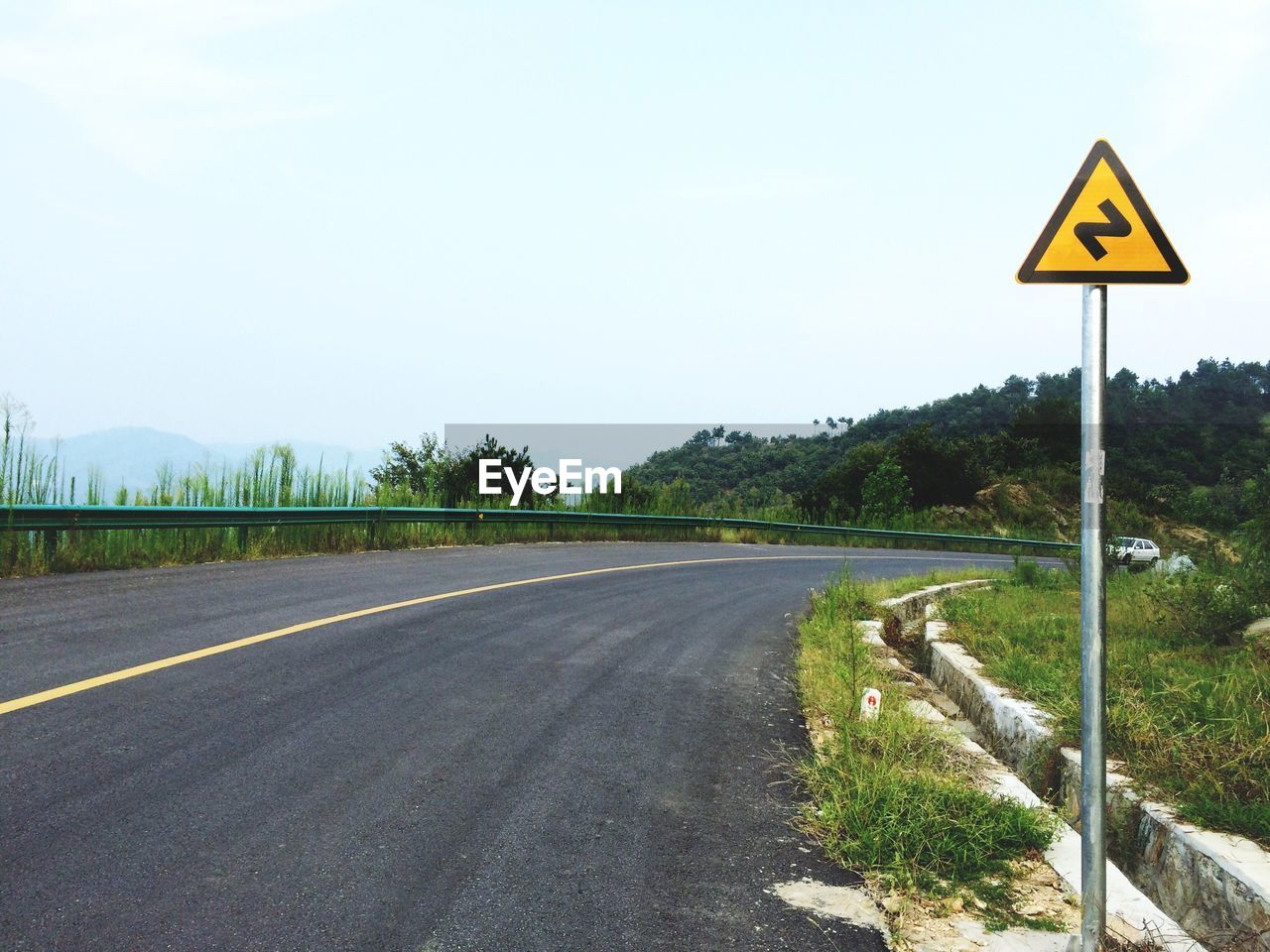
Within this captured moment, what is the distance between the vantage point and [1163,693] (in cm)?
624

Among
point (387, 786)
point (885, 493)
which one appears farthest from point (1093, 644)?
point (885, 493)

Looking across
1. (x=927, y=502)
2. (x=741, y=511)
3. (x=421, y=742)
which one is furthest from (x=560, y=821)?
(x=927, y=502)

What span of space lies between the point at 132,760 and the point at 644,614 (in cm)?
683

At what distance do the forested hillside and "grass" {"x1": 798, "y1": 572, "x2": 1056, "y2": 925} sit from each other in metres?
33.0

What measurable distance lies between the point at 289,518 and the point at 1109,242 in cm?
1356

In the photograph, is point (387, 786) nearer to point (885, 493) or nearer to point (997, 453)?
point (885, 493)

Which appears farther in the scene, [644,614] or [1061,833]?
[644,614]

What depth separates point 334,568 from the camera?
12992mm

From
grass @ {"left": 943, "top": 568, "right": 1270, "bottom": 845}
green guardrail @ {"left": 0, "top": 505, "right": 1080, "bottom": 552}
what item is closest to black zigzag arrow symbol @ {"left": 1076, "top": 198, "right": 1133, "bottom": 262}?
grass @ {"left": 943, "top": 568, "right": 1270, "bottom": 845}

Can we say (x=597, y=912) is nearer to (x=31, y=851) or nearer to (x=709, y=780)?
(x=709, y=780)

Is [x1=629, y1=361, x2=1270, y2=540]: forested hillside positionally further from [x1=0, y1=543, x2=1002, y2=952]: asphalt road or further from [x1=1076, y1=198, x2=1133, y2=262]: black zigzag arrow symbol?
[x1=1076, y1=198, x2=1133, y2=262]: black zigzag arrow symbol

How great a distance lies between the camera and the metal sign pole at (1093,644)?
11.2 ft

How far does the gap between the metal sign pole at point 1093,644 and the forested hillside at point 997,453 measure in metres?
35.0

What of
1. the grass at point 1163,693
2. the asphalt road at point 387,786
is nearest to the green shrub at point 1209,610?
the grass at point 1163,693
